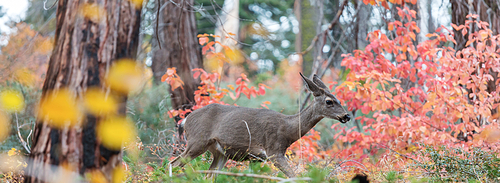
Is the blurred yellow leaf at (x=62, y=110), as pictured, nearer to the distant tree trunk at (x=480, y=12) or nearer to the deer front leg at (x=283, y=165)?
the deer front leg at (x=283, y=165)

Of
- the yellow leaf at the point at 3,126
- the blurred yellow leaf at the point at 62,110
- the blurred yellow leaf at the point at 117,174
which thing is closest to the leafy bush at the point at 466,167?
the blurred yellow leaf at the point at 117,174

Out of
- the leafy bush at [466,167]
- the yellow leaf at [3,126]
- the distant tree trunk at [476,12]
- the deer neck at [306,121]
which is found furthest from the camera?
the distant tree trunk at [476,12]

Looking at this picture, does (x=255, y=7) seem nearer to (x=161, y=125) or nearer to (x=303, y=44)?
(x=303, y=44)

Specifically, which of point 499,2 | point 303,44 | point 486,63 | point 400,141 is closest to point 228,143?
point 400,141

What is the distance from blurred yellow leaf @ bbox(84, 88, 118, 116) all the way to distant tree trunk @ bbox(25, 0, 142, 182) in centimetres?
4

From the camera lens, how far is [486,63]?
5.92 meters

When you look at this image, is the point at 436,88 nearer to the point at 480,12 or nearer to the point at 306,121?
the point at 306,121

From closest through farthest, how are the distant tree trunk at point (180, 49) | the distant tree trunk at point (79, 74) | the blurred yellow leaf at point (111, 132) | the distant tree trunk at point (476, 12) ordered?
1. the distant tree trunk at point (79, 74)
2. the blurred yellow leaf at point (111, 132)
3. the distant tree trunk at point (476, 12)
4. the distant tree trunk at point (180, 49)

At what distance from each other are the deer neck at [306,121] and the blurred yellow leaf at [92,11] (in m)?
2.67

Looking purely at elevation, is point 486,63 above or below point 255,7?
below

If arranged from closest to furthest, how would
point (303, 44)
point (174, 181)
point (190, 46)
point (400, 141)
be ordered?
point (174, 181) → point (400, 141) → point (190, 46) → point (303, 44)

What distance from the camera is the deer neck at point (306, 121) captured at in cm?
471

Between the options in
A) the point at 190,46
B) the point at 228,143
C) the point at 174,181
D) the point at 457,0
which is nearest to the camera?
the point at 174,181

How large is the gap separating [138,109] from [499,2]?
7.34 meters
